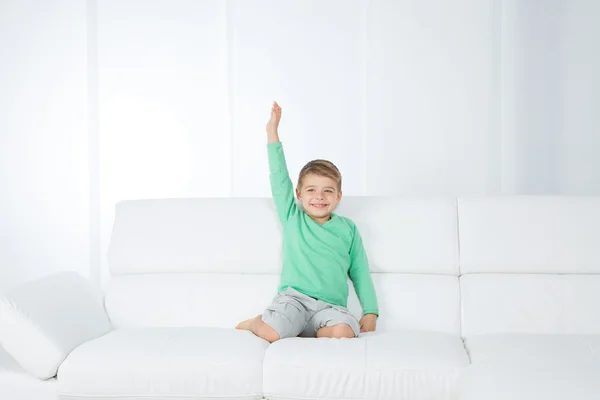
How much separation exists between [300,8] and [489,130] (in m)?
1.30

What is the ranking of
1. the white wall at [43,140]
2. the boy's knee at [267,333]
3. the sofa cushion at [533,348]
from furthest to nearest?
the white wall at [43,140]
the boy's knee at [267,333]
the sofa cushion at [533,348]

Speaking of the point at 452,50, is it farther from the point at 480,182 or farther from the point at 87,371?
the point at 87,371

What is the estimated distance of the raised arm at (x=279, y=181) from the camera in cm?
237

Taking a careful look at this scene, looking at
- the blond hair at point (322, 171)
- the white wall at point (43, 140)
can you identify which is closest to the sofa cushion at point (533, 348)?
the blond hair at point (322, 171)

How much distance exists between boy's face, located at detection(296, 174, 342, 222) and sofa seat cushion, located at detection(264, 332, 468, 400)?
607 mm

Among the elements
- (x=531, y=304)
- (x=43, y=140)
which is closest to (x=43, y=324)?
(x=531, y=304)

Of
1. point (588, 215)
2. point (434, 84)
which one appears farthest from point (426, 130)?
point (588, 215)

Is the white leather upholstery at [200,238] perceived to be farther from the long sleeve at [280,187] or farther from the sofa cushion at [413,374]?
the sofa cushion at [413,374]

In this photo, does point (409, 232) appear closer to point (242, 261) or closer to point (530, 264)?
point (530, 264)

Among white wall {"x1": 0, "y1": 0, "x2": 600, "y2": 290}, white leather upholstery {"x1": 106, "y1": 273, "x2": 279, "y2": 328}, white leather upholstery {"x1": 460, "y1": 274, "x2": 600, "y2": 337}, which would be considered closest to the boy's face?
white leather upholstery {"x1": 106, "y1": 273, "x2": 279, "y2": 328}

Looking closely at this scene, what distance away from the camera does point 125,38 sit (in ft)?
14.0

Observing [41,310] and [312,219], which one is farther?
[312,219]

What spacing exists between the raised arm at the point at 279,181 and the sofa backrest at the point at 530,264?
1.88 ft

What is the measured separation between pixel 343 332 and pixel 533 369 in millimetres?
603
